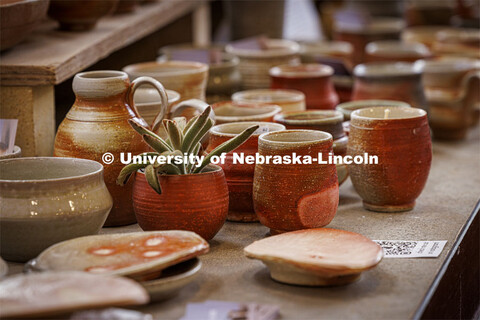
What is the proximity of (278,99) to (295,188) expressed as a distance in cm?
65

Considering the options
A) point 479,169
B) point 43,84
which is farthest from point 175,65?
point 479,169

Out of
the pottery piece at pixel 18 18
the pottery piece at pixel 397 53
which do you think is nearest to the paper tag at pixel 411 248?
the pottery piece at pixel 18 18

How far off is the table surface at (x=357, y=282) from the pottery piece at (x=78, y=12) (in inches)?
32.0

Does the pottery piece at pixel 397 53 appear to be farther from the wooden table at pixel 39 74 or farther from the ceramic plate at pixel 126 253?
the ceramic plate at pixel 126 253

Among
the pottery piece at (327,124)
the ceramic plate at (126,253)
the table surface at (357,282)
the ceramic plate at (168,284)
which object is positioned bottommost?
the table surface at (357,282)

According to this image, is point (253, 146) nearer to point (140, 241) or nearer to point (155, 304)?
point (140, 241)

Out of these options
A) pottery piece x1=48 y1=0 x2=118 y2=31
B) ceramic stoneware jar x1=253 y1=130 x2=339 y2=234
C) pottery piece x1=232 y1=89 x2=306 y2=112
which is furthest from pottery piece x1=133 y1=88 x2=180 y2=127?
pottery piece x1=48 y1=0 x2=118 y2=31

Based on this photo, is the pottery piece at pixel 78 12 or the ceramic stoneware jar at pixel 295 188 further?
the pottery piece at pixel 78 12

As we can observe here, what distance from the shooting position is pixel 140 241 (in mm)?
1299

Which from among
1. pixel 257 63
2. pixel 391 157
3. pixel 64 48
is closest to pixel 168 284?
pixel 391 157

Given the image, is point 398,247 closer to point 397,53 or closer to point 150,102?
point 150,102

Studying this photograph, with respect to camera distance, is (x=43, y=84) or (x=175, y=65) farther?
(x=175, y=65)

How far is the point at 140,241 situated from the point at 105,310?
32cm

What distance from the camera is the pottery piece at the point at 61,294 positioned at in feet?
3.21
